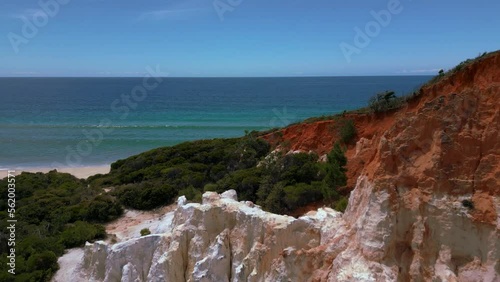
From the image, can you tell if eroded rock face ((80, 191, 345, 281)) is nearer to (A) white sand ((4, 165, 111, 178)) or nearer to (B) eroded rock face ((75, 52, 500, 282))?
(B) eroded rock face ((75, 52, 500, 282))

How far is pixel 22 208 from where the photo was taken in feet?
71.9

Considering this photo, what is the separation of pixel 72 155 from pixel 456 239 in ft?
152

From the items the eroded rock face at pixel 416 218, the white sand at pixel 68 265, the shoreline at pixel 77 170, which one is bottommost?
the shoreline at pixel 77 170

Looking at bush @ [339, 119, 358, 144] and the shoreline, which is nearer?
bush @ [339, 119, 358, 144]

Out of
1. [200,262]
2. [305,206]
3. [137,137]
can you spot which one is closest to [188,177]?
[305,206]

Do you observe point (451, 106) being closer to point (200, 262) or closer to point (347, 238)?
point (347, 238)

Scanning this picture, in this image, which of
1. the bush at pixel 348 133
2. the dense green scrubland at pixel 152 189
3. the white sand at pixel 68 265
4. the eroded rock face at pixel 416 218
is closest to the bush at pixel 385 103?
the bush at pixel 348 133

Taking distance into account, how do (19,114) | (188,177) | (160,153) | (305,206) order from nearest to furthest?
1. (305,206)
2. (188,177)
3. (160,153)
4. (19,114)

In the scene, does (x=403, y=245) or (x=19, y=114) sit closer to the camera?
(x=403, y=245)

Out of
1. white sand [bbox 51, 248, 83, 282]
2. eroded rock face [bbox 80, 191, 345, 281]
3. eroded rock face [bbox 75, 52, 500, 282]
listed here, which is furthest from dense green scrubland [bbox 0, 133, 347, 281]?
eroded rock face [bbox 75, 52, 500, 282]

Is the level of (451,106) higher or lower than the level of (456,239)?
higher

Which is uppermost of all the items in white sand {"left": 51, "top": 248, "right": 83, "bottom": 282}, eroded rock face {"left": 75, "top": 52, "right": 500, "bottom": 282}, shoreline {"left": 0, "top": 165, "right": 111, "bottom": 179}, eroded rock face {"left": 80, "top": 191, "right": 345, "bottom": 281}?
eroded rock face {"left": 75, "top": 52, "right": 500, "bottom": 282}

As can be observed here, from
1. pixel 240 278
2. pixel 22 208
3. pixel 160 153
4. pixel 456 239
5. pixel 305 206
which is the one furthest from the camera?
pixel 160 153

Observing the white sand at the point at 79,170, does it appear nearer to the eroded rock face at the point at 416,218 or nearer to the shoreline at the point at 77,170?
the shoreline at the point at 77,170
